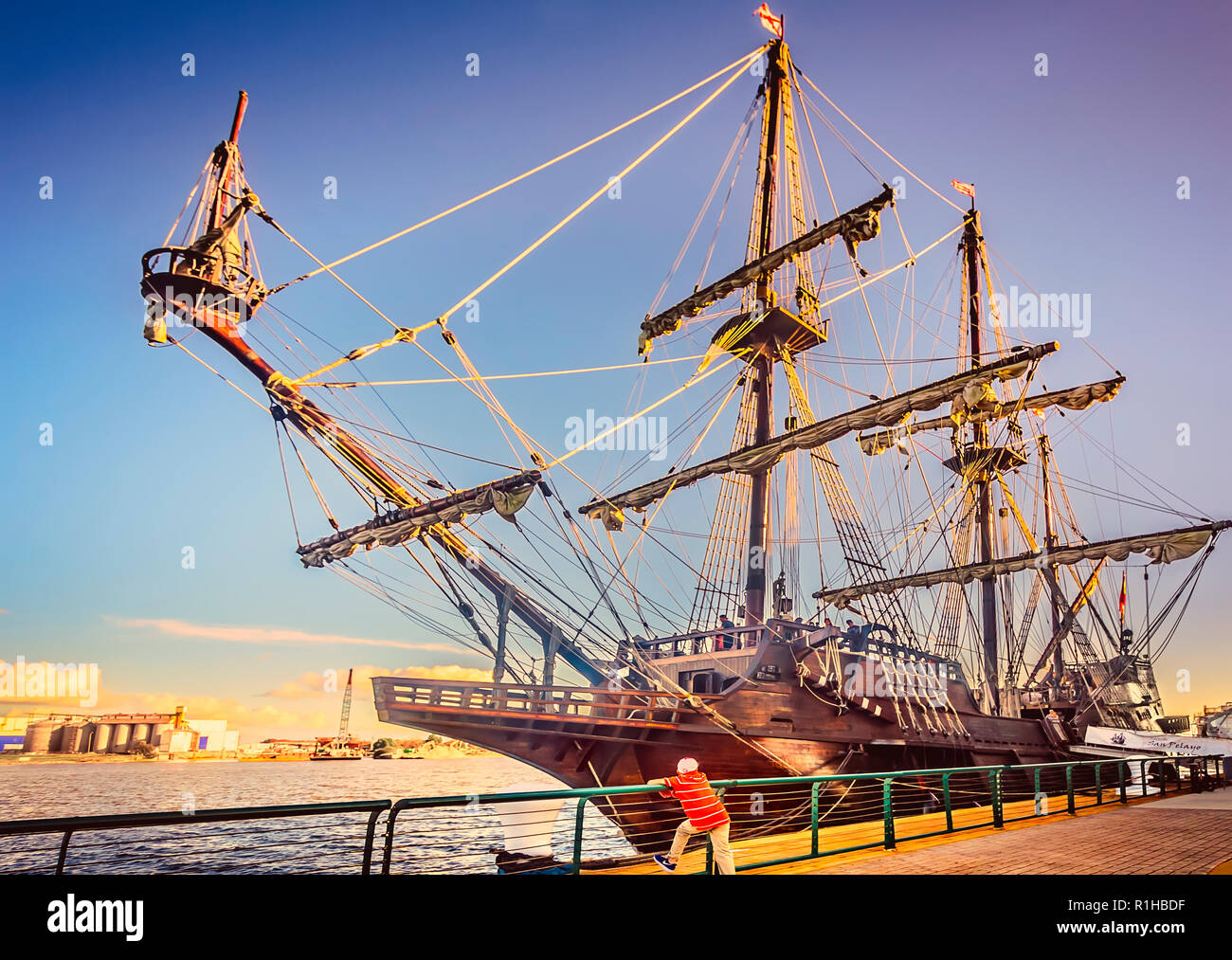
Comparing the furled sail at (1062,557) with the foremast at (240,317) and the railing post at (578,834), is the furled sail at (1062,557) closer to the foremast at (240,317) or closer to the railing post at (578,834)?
the foremast at (240,317)

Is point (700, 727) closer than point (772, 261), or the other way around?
point (700, 727)

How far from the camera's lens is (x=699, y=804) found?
6840mm

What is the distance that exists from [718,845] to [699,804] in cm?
38

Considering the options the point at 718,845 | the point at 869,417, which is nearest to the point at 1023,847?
the point at 718,845

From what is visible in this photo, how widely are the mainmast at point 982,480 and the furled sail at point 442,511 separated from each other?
21545 millimetres

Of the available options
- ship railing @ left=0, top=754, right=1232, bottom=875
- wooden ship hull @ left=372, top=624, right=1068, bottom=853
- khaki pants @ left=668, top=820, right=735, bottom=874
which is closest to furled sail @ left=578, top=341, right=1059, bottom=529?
wooden ship hull @ left=372, top=624, right=1068, bottom=853

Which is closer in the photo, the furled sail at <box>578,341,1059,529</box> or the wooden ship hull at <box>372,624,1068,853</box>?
the wooden ship hull at <box>372,624,1068,853</box>

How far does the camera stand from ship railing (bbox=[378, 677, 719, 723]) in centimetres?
1567

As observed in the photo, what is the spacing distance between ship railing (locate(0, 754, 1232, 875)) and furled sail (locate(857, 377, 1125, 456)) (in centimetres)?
1158

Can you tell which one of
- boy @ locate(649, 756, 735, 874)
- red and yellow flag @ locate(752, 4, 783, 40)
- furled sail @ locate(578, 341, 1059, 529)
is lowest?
boy @ locate(649, 756, 735, 874)

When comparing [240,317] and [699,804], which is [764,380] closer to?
[240,317]

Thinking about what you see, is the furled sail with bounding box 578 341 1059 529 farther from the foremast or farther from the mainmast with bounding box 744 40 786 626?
the foremast

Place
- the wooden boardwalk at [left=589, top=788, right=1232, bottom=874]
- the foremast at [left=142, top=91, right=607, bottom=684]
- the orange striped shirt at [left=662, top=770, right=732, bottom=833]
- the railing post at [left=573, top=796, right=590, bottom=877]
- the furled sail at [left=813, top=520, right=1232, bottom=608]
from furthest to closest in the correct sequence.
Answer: the furled sail at [left=813, top=520, right=1232, bottom=608], the foremast at [left=142, top=91, right=607, bottom=684], the wooden boardwalk at [left=589, top=788, right=1232, bottom=874], the orange striped shirt at [left=662, top=770, right=732, bottom=833], the railing post at [left=573, top=796, right=590, bottom=877]
